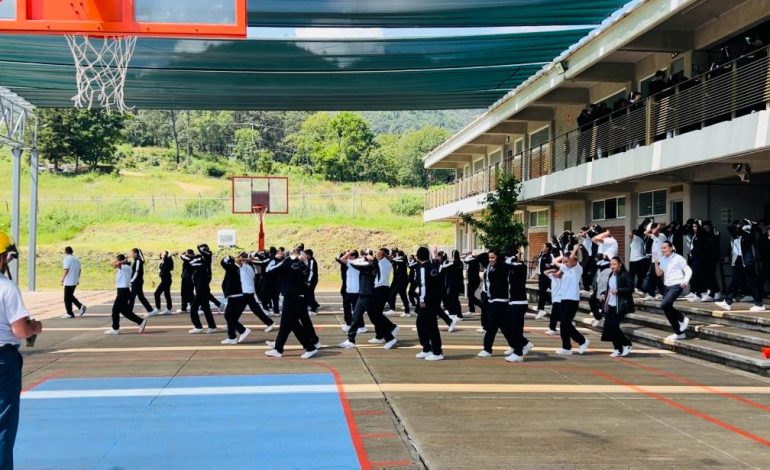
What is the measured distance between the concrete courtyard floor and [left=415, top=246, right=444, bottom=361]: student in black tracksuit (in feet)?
1.11

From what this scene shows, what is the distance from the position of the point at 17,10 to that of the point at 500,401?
8490mm

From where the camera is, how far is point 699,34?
56.4 ft

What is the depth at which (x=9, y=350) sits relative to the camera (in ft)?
16.1

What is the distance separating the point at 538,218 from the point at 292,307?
67.5 ft

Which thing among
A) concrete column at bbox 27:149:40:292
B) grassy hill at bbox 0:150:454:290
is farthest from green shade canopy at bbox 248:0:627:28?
grassy hill at bbox 0:150:454:290

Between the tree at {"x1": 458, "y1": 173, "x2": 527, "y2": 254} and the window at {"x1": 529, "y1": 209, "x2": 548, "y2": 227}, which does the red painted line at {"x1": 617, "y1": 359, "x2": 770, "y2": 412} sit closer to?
the tree at {"x1": 458, "y1": 173, "x2": 527, "y2": 254}

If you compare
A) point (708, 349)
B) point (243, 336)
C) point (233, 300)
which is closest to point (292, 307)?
point (233, 300)

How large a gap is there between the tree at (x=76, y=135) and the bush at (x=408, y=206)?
27755 mm

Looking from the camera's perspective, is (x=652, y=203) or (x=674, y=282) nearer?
(x=674, y=282)

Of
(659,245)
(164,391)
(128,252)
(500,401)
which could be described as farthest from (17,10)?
(128,252)

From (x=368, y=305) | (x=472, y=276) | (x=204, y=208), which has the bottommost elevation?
(x=368, y=305)

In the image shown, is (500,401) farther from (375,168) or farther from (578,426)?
(375,168)

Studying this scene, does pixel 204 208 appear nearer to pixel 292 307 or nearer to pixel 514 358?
pixel 292 307

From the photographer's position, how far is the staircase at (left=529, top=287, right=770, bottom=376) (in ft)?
36.8
